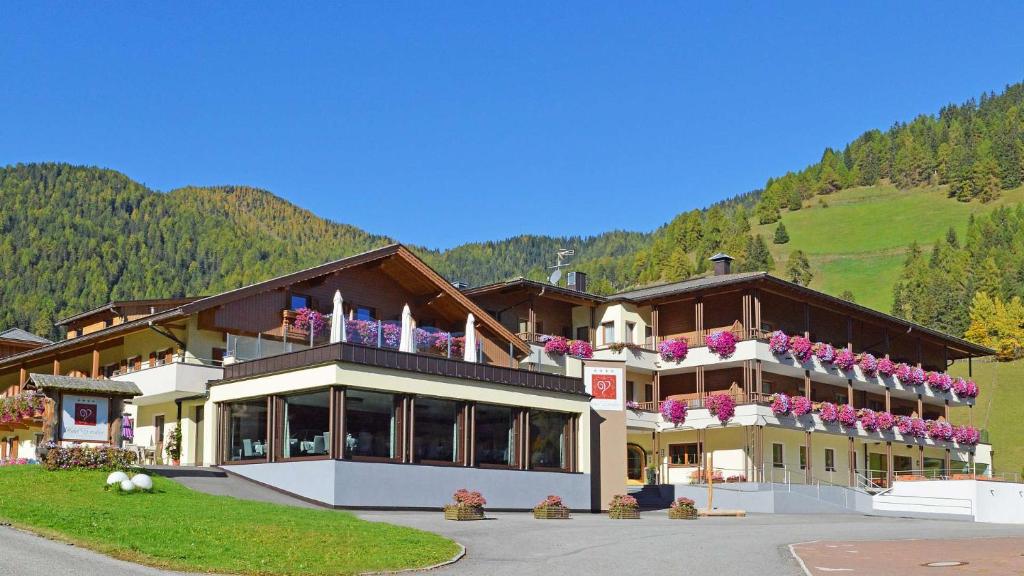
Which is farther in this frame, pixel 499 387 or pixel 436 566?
pixel 499 387

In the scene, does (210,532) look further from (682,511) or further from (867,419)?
(867,419)

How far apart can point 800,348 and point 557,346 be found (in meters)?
10.9

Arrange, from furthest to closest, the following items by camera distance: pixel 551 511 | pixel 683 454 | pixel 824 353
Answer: pixel 683 454
pixel 824 353
pixel 551 511

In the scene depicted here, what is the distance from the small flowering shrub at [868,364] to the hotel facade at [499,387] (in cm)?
8

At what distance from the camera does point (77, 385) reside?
30.5m

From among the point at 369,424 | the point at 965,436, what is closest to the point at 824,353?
the point at 965,436

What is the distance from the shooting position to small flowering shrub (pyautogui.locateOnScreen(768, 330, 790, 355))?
51.0 meters

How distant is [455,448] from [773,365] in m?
21.2

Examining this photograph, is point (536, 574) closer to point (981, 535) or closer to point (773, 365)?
point (981, 535)

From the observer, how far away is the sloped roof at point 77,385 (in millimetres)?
29828

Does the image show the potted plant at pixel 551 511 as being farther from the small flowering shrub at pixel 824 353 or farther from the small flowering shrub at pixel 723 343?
the small flowering shrub at pixel 824 353

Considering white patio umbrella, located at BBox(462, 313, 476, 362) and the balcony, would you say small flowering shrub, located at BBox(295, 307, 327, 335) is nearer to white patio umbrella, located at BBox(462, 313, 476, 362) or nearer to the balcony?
the balcony

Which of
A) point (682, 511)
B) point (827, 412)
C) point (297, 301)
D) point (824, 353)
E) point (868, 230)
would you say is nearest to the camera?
point (682, 511)

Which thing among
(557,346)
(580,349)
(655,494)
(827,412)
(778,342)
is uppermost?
(778,342)
